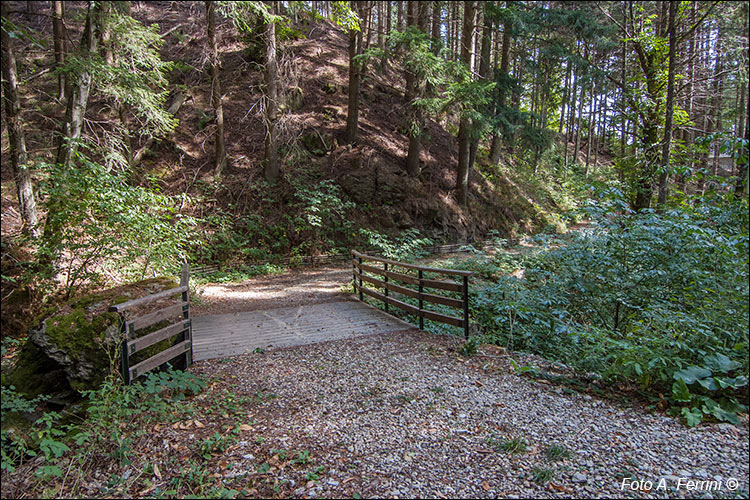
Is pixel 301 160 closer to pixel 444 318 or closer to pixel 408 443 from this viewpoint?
pixel 444 318

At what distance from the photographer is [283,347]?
22.0 ft

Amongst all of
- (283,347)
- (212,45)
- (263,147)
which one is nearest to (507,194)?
(263,147)

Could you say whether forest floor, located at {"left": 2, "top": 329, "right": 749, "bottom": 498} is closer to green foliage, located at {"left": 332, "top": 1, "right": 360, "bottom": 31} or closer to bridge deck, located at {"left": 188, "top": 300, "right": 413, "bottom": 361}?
bridge deck, located at {"left": 188, "top": 300, "right": 413, "bottom": 361}

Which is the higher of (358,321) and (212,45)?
(212,45)

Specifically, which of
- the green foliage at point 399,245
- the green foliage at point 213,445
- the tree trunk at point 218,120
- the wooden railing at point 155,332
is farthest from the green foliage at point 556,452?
the tree trunk at point 218,120

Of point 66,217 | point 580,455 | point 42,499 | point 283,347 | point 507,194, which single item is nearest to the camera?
point 42,499

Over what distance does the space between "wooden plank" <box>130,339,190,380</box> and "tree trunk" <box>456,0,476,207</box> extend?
40.6ft

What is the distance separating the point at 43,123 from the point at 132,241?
11.5m

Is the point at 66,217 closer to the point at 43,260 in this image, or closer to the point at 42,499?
the point at 43,260

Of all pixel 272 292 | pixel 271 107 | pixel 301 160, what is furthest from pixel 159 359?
pixel 301 160

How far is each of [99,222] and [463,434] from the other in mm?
7747

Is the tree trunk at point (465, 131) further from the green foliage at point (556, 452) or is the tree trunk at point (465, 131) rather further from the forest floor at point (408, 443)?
the green foliage at point (556, 452)

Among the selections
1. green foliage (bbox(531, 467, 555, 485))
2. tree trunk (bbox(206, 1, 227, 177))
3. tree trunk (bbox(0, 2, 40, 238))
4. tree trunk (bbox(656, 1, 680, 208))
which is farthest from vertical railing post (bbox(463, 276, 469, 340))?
tree trunk (bbox(206, 1, 227, 177))

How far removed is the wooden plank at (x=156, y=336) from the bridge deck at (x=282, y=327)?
90 centimetres
